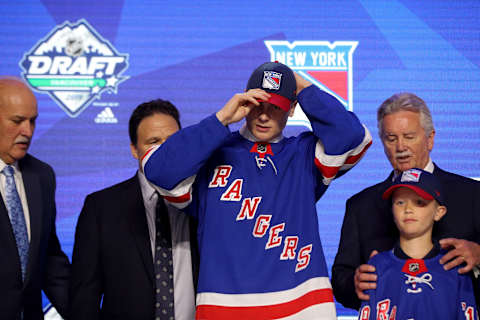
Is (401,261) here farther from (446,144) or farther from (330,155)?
(446,144)

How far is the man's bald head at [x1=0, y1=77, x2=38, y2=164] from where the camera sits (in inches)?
91.7

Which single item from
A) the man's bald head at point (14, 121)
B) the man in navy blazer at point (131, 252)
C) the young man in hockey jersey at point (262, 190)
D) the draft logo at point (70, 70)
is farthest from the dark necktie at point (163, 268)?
the draft logo at point (70, 70)

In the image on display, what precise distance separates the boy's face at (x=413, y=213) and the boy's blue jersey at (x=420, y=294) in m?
0.09

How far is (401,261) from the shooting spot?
2092 mm

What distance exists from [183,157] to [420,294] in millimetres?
847

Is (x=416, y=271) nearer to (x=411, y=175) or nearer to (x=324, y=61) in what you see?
(x=411, y=175)

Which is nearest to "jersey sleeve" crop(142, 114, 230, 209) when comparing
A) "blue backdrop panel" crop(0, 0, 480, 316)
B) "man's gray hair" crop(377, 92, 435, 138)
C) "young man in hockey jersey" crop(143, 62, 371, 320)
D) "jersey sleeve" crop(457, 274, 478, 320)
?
"young man in hockey jersey" crop(143, 62, 371, 320)

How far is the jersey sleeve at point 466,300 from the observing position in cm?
200

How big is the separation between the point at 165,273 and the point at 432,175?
0.96m

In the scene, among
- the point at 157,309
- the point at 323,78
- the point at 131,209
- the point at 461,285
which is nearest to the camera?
the point at 461,285

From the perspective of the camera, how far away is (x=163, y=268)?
2.25 m

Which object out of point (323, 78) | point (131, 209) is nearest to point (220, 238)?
point (131, 209)

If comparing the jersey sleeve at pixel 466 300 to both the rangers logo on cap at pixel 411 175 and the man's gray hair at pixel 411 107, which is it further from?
the man's gray hair at pixel 411 107

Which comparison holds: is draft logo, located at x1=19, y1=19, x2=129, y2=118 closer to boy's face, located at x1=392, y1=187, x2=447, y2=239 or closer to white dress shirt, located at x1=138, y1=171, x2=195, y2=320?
white dress shirt, located at x1=138, y1=171, x2=195, y2=320
